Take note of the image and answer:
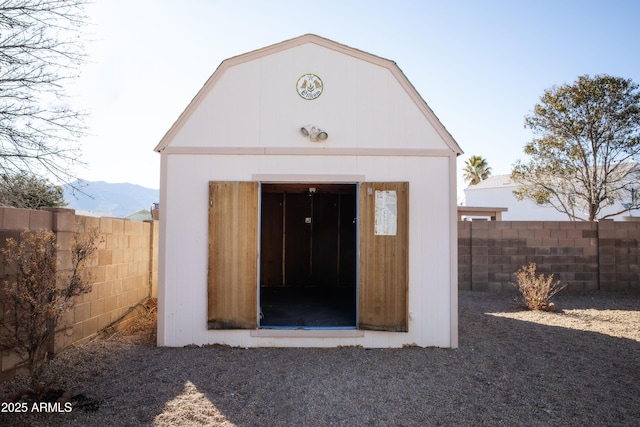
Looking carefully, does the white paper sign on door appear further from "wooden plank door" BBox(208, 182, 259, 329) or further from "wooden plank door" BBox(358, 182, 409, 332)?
"wooden plank door" BBox(208, 182, 259, 329)

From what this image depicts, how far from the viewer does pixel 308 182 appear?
616 cm

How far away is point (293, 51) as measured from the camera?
6.29 m

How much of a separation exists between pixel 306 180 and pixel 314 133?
2.06ft

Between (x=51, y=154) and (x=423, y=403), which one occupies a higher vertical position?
(x=51, y=154)

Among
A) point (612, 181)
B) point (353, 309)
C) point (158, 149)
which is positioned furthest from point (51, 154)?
point (612, 181)

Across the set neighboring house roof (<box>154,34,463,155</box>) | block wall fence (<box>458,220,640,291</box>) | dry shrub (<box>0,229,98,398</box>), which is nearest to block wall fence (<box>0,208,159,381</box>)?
dry shrub (<box>0,229,98,398</box>)

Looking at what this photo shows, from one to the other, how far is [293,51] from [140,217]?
12113mm

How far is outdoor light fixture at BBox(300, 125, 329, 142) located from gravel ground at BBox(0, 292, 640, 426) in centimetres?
278

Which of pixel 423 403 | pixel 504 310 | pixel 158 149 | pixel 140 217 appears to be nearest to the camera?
pixel 423 403

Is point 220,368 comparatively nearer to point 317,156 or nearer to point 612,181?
point 317,156

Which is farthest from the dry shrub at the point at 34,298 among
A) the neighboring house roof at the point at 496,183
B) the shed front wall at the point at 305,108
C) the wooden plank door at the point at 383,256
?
the neighboring house roof at the point at 496,183

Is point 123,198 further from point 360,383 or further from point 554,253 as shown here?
point 360,383

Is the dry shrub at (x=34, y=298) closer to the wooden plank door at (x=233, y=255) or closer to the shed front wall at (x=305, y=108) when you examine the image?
the wooden plank door at (x=233, y=255)

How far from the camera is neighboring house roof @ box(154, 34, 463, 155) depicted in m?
6.20
